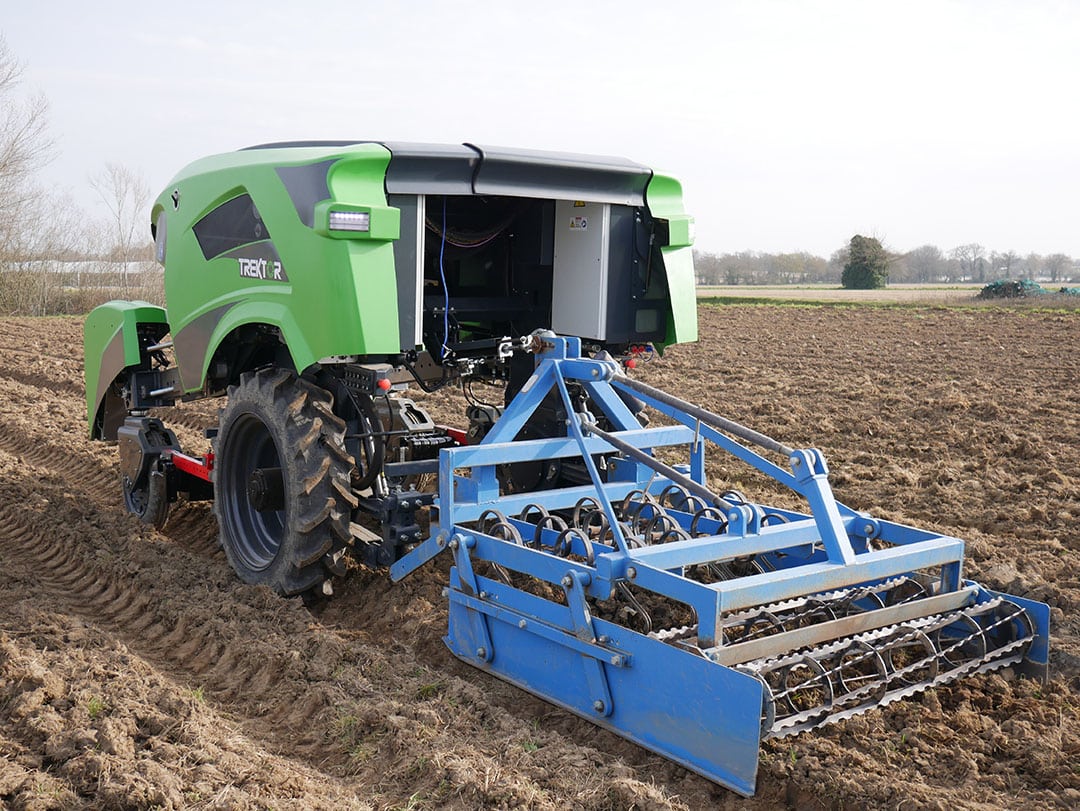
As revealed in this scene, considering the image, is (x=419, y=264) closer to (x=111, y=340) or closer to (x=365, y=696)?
A: (x=365, y=696)

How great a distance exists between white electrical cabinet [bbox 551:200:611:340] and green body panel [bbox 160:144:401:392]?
1.34m

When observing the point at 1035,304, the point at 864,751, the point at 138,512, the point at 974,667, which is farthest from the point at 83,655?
the point at 1035,304

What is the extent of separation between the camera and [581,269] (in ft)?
18.7

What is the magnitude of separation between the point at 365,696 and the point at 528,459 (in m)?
1.25

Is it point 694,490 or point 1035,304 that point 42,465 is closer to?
point 694,490

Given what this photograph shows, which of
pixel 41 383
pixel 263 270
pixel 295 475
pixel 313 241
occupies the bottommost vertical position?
pixel 41 383

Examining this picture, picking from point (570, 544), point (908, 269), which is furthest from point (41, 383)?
point (908, 269)

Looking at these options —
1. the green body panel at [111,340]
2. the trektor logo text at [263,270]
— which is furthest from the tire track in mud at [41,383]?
the trektor logo text at [263,270]

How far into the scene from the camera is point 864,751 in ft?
12.1

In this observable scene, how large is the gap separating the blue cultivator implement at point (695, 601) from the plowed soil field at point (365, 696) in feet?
0.50

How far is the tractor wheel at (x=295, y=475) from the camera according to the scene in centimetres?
491

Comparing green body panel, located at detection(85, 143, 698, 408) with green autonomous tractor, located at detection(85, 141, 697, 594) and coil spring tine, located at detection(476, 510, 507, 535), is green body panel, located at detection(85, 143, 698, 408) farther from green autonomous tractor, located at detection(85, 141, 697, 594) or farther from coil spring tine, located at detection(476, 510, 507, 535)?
coil spring tine, located at detection(476, 510, 507, 535)

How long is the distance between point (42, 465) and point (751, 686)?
7333 millimetres

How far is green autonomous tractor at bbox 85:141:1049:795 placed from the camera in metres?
3.81
